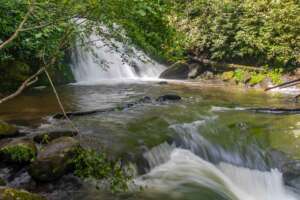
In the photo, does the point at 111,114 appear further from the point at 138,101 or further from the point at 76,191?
the point at 76,191

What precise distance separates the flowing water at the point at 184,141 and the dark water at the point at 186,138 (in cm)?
2

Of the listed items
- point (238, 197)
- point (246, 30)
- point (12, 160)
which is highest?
point (246, 30)

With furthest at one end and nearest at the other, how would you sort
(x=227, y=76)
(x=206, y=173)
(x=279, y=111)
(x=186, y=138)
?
(x=227, y=76), (x=279, y=111), (x=186, y=138), (x=206, y=173)

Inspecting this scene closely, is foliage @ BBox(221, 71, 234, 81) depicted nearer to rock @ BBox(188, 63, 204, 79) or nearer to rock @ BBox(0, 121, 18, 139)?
rock @ BBox(188, 63, 204, 79)

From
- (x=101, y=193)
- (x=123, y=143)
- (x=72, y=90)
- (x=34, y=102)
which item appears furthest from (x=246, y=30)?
(x=101, y=193)

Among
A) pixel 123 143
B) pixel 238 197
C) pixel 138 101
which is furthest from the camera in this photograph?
pixel 138 101

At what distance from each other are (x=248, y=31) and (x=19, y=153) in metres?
19.1

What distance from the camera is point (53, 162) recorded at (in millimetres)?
6465

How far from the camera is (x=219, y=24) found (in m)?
24.8

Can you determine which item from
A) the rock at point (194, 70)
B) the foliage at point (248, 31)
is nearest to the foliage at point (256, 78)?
the foliage at point (248, 31)

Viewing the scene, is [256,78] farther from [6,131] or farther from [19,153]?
[19,153]

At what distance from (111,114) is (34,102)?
3.24 meters

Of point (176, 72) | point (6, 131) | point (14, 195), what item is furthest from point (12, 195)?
point (176, 72)

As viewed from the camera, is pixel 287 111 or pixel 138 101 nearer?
pixel 287 111
